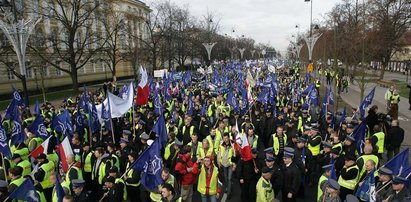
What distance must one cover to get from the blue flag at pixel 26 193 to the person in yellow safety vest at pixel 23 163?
6.03 ft

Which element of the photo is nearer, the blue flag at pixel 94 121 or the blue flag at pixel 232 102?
the blue flag at pixel 94 121

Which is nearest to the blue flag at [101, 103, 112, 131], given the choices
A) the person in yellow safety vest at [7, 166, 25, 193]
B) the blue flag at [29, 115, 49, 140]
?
the blue flag at [29, 115, 49, 140]

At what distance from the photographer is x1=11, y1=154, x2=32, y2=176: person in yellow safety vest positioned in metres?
6.78

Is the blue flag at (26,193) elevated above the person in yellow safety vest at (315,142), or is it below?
above

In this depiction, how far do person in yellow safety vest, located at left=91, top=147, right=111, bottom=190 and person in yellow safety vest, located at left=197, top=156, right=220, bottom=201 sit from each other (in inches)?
76.2

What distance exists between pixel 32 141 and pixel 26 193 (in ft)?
12.5

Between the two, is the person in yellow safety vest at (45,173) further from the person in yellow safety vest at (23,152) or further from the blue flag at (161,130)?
the blue flag at (161,130)

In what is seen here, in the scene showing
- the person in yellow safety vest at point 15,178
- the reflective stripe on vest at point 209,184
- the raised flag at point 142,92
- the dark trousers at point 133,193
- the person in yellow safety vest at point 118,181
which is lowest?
the dark trousers at point 133,193

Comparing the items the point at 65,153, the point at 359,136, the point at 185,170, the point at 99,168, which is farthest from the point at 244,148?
the point at 65,153

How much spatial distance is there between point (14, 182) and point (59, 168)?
173 centimetres

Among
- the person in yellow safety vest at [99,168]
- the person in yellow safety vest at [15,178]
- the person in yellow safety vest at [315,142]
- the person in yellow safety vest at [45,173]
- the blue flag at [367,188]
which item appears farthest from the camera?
the person in yellow safety vest at [315,142]

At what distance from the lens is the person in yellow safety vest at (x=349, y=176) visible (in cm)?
611

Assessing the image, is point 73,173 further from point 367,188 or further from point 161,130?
point 367,188

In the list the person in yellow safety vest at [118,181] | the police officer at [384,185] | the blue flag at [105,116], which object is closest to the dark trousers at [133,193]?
the person in yellow safety vest at [118,181]
